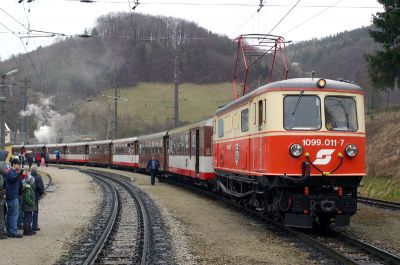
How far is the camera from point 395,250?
10.6 meters

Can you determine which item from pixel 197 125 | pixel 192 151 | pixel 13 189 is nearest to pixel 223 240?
pixel 13 189

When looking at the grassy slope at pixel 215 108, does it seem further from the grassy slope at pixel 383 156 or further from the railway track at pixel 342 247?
the railway track at pixel 342 247

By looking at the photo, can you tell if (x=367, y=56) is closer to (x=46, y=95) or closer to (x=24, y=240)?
(x=24, y=240)

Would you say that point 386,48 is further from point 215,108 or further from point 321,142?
point 215,108

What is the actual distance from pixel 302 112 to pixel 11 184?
6488 mm

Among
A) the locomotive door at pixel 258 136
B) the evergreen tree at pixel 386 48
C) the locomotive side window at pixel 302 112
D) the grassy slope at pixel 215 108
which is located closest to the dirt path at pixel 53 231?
the locomotive door at pixel 258 136

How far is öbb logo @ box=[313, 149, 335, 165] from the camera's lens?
11.8 m

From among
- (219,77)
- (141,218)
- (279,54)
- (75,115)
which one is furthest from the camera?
(75,115)

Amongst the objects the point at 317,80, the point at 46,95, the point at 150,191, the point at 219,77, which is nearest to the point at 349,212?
the point at 317,80

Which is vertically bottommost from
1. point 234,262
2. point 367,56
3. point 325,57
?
point 234,262

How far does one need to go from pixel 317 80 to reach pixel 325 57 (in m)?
65.1

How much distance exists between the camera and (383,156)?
31.3 m

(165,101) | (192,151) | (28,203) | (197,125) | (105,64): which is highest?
(105,64)

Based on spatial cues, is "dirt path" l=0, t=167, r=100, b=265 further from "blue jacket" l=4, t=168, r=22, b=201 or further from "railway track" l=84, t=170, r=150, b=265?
"blue jacket" l=4, t=168, r=22, b=201
